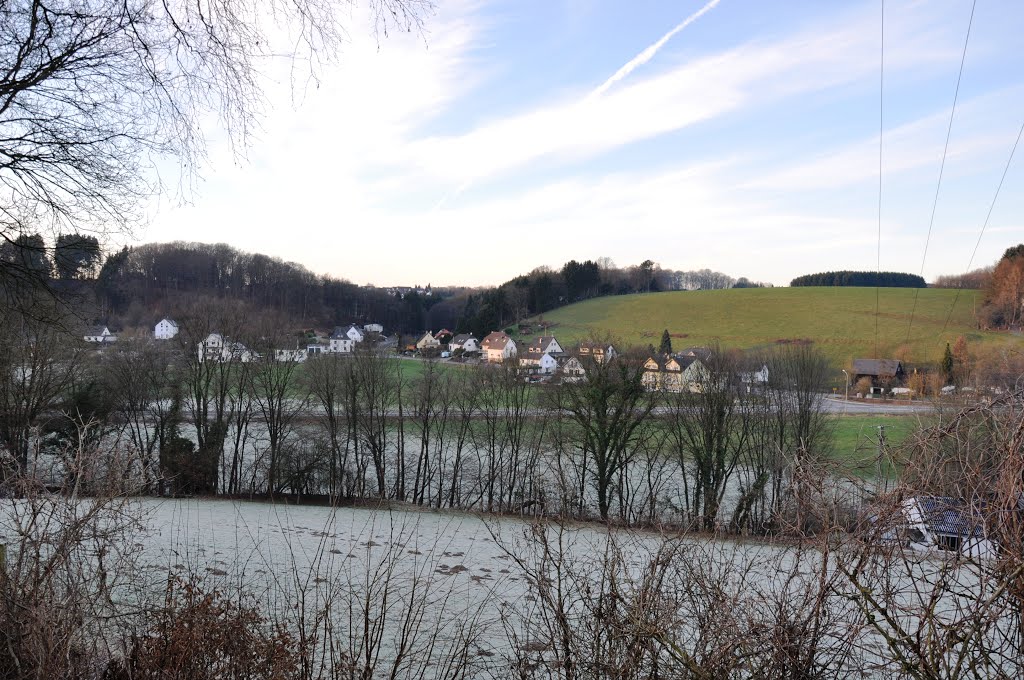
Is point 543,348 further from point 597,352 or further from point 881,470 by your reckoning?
point 881,470

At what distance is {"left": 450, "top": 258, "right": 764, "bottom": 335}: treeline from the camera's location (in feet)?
145

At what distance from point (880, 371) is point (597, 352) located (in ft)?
37.0

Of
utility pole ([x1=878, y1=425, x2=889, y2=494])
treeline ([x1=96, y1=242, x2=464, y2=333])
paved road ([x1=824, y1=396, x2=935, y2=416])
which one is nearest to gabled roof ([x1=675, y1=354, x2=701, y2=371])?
paved road ([x1=824, y1=396, x2=935, y2=416])

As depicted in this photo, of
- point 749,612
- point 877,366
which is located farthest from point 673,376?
point 749,612

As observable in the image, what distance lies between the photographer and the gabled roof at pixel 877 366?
74.2 feet

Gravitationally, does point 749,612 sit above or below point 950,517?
below

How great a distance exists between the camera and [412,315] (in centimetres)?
4978

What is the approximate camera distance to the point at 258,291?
3853 cm

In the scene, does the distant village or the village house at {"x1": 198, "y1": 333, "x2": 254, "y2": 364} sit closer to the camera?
the distant village

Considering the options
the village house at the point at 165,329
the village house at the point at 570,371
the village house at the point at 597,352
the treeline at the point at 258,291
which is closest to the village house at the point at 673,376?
the village house at the point at 597,352

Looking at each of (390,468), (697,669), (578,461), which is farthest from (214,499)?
(697,669)

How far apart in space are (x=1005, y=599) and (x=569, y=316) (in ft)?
157

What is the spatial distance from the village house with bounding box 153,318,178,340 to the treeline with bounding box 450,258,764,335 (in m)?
21.6

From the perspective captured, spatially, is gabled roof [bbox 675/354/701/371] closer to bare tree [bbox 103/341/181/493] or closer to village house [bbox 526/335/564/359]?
village house [bbox 526/335/564/359]
